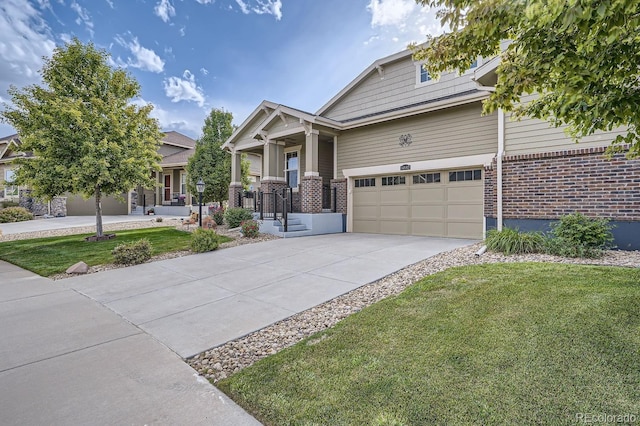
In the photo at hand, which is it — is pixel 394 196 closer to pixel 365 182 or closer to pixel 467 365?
pixel 365 182

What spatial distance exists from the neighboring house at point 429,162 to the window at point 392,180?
1.4 inches

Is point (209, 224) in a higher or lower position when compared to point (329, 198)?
lower

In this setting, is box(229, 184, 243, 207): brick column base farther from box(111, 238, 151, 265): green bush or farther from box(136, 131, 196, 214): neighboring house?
box(136, 131, 196, 214): neighboring house

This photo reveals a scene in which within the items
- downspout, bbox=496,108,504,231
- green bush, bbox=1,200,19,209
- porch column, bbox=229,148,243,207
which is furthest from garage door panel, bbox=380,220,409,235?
green bush, bbox=1,200,19,209

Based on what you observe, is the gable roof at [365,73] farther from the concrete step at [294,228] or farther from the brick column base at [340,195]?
the concrete step at [294,228]

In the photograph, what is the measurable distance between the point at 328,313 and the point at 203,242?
570 cm

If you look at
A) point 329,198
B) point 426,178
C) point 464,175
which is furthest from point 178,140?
point 464,175

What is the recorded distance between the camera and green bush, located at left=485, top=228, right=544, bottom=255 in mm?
6496

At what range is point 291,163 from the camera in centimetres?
1417

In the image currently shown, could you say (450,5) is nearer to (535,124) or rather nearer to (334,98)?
(535,124)

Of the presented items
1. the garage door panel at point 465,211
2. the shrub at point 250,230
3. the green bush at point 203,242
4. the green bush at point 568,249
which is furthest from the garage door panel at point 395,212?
the green bush at point 203,242

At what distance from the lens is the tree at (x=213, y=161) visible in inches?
629

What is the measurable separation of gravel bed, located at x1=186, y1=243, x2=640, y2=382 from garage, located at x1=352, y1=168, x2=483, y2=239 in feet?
9.21

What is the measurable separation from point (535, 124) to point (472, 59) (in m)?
5.86
